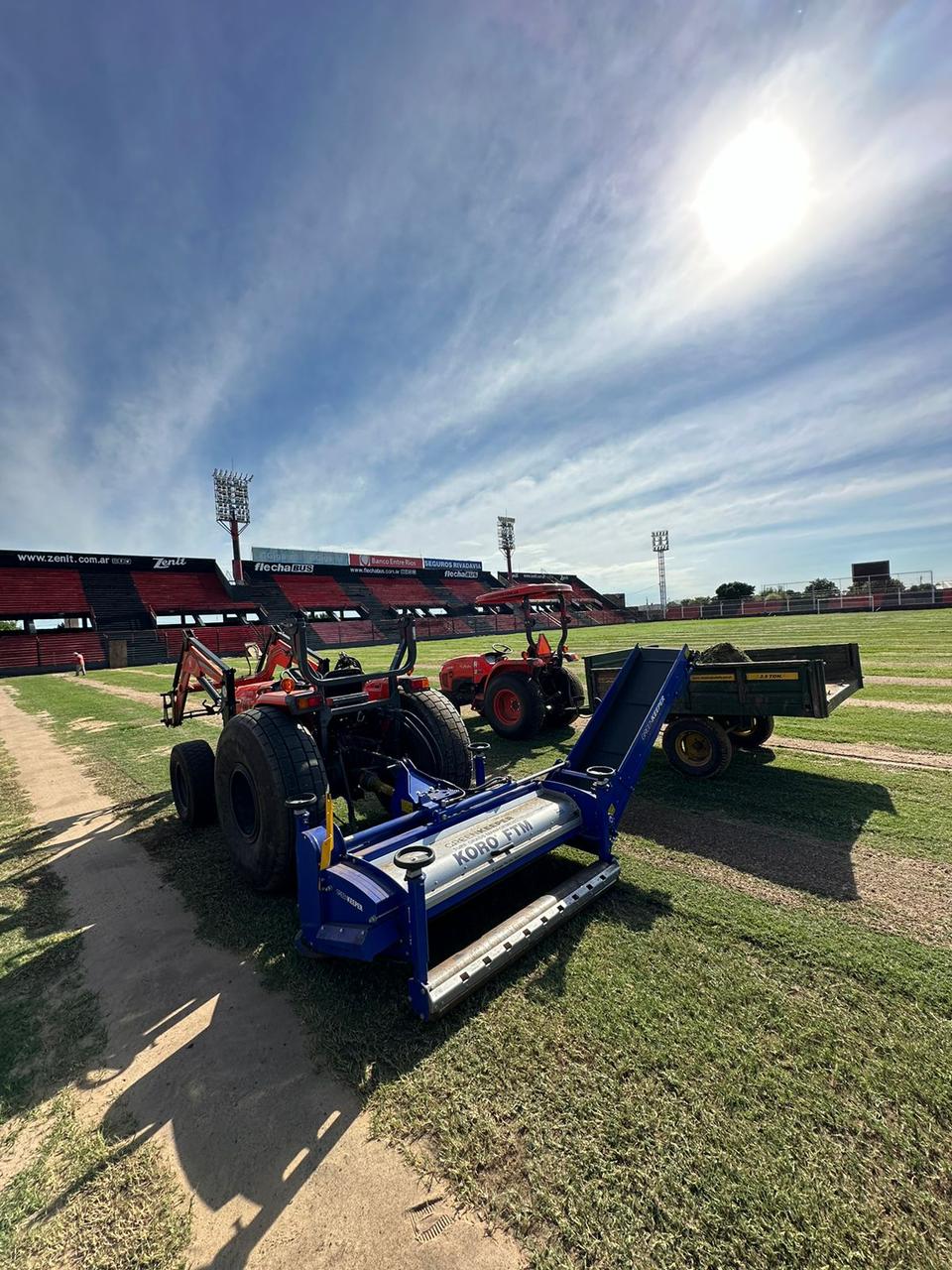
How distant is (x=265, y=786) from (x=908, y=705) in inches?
365

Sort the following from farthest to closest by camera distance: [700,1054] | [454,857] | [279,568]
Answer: [279,568], [454,857], [700,1054]

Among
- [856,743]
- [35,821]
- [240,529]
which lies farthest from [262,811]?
[240,529]

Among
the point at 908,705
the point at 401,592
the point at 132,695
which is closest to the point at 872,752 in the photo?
the point at 908,705

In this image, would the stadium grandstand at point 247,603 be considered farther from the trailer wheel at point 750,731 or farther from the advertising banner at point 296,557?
the trailer wheel at point 750,731

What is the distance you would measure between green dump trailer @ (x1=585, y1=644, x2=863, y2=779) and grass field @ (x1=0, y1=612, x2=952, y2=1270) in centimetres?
113

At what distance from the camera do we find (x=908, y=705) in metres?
8.00

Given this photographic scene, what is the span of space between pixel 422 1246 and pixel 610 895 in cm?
204

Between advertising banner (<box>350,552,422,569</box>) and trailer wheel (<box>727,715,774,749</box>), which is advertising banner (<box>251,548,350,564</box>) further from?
trailer wheel (<box>727,715,774,749</box>)

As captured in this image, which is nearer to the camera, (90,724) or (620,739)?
(620,739)

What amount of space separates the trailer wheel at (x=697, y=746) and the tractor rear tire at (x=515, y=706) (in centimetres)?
208

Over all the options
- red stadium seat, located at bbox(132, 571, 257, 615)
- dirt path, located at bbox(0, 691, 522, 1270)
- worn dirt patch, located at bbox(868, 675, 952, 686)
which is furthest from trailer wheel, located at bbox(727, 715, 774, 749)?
red stadium seat, located at bbox(132, 571, 257, 615)

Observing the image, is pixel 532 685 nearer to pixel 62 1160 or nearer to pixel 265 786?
pixel 265 786

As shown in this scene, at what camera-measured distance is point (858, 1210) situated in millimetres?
1547

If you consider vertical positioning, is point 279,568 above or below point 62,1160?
above
